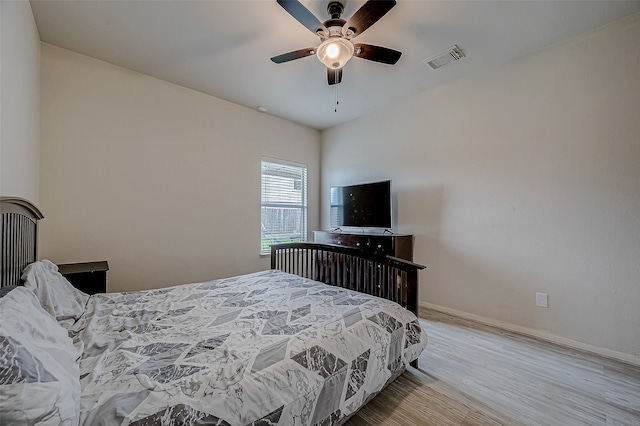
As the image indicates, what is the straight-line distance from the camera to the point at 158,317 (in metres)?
1.59

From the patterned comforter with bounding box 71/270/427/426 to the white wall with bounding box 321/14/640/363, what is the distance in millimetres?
1493

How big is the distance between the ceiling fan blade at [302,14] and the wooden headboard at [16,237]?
1894 mm

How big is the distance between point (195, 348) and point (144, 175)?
2.46 meters

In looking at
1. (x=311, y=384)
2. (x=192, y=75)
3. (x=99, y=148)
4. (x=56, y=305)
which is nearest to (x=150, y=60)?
(x=192, y=75)

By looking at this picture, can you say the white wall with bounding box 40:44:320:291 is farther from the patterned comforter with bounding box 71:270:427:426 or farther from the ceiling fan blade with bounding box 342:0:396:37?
the ceiling fan blade with bounding box 342:0:396:37

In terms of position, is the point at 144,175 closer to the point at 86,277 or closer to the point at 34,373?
the point at 86,277

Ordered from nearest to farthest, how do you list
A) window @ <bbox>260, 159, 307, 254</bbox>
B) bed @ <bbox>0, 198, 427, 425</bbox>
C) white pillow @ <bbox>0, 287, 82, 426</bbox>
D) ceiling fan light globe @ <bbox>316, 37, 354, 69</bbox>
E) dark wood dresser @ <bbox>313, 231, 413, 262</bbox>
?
white pillow @ <bbox>0, 287, 82, 426</bbox> → bed @ <bbox>0, 198, 427, 425</bbox> → ceiling fan light globe @ <bbox>316, 37, 354, 69</bbox> → dark wood dresser @ <bbox>313, 231, 413, 262</bbox> → window @ <bbox>260, 159, 307, 254</bbox>

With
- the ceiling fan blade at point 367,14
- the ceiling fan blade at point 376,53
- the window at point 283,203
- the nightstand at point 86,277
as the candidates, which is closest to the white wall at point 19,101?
the nightstand at point 86,277

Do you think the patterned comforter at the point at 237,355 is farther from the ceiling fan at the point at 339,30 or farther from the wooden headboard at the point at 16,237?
the ceiling fan at the point at 339,30

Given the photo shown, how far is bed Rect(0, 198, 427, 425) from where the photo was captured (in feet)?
2.69

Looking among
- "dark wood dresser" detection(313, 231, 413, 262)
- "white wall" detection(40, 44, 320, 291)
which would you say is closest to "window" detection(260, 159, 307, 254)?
"white wall" detection(40, 44, 320, 291)

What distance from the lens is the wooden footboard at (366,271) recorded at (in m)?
1.96

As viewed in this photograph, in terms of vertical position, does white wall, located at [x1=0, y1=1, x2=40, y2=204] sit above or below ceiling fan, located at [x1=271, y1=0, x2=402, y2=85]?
below

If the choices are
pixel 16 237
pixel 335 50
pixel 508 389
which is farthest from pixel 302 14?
pixel 508 389
